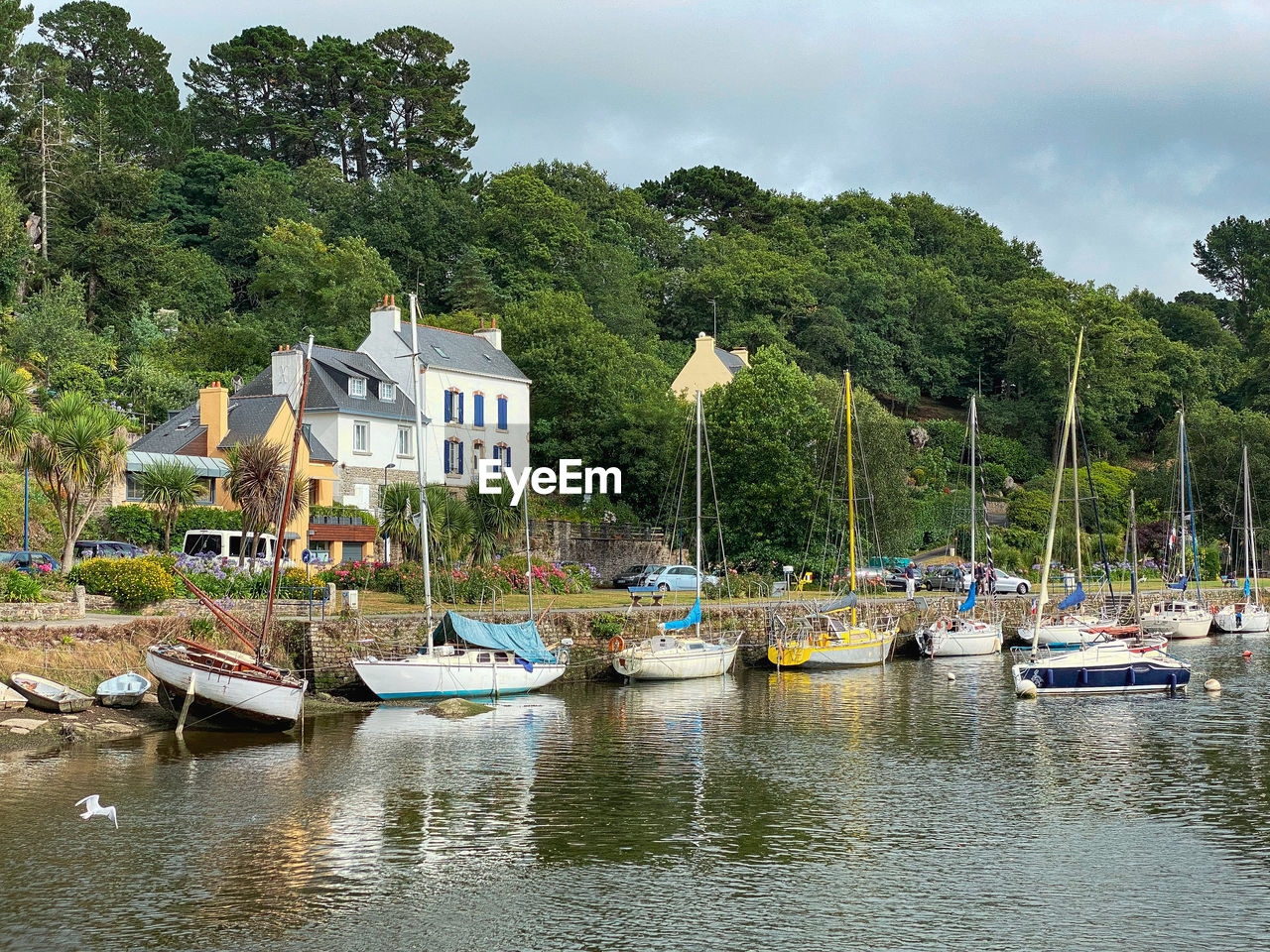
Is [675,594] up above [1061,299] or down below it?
below

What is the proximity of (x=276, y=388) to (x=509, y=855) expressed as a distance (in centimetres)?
4545

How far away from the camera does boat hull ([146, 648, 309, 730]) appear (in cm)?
3203

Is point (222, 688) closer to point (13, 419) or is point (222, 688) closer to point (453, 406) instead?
point (13, 419)

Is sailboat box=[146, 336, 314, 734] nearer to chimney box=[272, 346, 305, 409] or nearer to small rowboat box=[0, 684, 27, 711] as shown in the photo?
small rowboat box=[0, 684, 27, 711]

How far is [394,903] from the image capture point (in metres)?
18.4

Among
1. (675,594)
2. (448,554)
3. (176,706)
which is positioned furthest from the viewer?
(675,594)

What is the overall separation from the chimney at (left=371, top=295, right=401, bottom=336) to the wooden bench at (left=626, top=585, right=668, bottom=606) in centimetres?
2004

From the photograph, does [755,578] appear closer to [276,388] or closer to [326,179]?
[276,388]

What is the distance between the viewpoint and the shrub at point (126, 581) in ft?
124

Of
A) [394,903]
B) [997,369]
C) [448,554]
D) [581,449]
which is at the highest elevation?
[997,369]

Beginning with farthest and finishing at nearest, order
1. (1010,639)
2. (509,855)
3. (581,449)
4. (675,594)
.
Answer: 1. (581,449)
2. (1010,639)
3. (675,594)
4. (509,855)

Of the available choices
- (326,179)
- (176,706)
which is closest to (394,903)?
(176,706)

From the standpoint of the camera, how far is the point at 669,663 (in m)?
45.7

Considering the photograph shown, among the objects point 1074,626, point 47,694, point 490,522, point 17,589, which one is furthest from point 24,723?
point 1074,626
